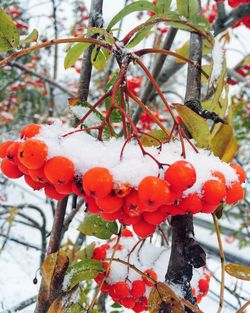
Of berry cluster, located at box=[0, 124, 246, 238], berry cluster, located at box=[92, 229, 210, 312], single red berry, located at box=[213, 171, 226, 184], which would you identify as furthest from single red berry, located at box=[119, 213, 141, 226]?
berry cluster, located at box=[92, 229, 210, 312]

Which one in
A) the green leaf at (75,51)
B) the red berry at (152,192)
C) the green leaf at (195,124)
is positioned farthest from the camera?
the green leaf at (75,51)

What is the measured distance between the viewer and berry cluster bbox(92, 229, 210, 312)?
0.65 meters

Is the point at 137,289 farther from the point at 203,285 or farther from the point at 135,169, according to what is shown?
the point at 135,169

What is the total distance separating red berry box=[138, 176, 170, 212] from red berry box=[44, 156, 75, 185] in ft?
0.27

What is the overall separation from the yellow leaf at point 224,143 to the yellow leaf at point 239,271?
0.47 ft

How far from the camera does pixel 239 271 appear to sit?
487 mm

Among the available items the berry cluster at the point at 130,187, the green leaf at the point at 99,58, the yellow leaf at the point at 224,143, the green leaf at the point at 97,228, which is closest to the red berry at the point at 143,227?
the berry cluster at the point at 130,187

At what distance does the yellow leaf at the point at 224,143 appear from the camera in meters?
0.46

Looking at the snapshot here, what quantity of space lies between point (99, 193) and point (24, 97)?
524 centimetres

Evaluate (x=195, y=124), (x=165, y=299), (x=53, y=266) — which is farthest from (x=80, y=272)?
(x=195, y=124)

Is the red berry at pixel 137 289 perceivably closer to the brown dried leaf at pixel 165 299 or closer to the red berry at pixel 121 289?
the red berry at pixel 121 289

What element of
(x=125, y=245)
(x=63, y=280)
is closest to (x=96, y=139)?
(x=63, y=280)

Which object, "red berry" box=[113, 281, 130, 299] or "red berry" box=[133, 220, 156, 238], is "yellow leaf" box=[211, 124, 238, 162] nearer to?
"red berry" box=[133, 220, 156, 238]

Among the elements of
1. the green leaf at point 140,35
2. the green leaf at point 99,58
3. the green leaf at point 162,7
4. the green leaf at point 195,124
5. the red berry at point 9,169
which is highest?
the green leaf at point 162,7
